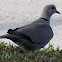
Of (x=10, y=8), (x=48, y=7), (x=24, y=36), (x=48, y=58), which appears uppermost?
(x=10, y=8)

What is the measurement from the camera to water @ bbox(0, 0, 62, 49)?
27.5 ft

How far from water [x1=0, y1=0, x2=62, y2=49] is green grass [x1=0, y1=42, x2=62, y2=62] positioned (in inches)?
66.3

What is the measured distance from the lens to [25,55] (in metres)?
5.51

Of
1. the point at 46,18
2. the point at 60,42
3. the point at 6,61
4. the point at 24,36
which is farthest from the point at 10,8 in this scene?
the point at 6,61

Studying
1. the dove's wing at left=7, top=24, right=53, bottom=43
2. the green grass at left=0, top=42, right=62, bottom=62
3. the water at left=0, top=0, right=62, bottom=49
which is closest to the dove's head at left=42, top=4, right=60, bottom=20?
the dove's wing at left=7, top=24, right=53, bottom=43

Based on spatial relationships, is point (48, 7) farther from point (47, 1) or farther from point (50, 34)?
point (47, 1)

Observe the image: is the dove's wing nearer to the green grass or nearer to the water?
the green grass

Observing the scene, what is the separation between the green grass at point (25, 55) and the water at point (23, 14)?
1.68m

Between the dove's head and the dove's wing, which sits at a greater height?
the dove's head

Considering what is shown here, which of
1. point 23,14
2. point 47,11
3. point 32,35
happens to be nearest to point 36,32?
point 32,35

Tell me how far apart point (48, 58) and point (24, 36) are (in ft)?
2.16

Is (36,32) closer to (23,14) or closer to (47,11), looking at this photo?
(47,11)

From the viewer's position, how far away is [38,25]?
594 cm

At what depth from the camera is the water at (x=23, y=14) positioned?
838 centimetres
